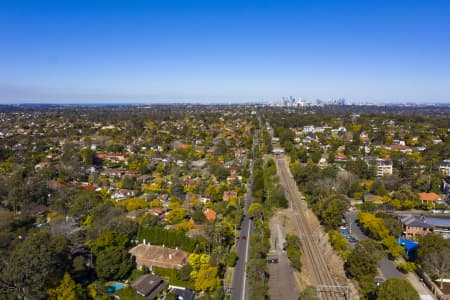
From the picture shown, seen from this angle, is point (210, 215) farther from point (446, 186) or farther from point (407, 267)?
point (446, 186)

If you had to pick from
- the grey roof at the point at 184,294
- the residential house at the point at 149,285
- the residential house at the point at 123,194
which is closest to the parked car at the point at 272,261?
the grey roof at the point at 184,294

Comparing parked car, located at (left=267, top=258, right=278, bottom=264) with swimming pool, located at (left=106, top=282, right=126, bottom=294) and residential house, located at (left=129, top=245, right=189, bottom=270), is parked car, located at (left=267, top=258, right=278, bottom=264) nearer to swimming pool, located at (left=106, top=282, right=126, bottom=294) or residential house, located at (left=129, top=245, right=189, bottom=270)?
residential house, located at (left=129, top=245, right=189, bottom=270)

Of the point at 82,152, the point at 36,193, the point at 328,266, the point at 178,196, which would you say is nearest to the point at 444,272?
the point at 328,266

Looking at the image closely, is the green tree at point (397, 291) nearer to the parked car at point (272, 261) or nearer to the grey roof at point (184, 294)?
the parked car at point (272, 261)

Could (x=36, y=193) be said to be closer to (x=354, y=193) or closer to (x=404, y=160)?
(x=354, y=193)

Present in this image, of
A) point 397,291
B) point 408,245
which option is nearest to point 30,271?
point 397,291

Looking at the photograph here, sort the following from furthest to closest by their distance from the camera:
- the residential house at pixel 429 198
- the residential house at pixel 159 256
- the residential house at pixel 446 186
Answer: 1. the residential house at pixel 446 186
2. the residential house at pixel 429 198
3. the residential house at pixel 159 256

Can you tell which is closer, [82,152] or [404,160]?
[404,160]
